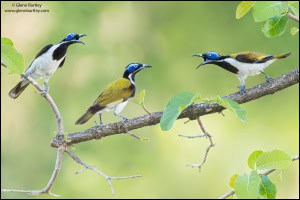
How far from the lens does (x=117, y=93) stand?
2.34 metres

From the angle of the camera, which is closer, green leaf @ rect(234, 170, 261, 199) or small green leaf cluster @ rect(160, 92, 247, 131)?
green leaf @ rect(234, 170, 261, 199)

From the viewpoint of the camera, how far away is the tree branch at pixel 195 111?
79.0 inches

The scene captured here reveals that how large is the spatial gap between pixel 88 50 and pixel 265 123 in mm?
2022

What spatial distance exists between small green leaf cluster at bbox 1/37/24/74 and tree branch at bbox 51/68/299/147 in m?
0.75

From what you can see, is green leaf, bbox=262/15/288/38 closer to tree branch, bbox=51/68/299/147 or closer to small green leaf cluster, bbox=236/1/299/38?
small green leaf cluster, bbox=236/1/299/38

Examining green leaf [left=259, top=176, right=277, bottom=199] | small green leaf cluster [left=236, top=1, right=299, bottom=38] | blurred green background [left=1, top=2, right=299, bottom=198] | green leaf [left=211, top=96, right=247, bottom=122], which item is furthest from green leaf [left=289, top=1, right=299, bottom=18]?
blurred green background [left=1, top=2, right=299, bottom=198]

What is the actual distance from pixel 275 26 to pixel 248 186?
20.4 inches

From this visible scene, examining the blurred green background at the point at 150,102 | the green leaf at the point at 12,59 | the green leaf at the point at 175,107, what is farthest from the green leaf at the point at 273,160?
the blurred green background at the point at 150,102

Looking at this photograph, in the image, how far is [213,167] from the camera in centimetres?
650

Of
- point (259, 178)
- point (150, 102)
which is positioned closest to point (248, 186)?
point (259, 178)

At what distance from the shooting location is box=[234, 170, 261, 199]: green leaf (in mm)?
1282

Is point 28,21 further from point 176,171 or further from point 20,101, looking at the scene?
point 176,171

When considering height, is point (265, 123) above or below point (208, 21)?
below

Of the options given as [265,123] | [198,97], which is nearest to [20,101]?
[265,123]
